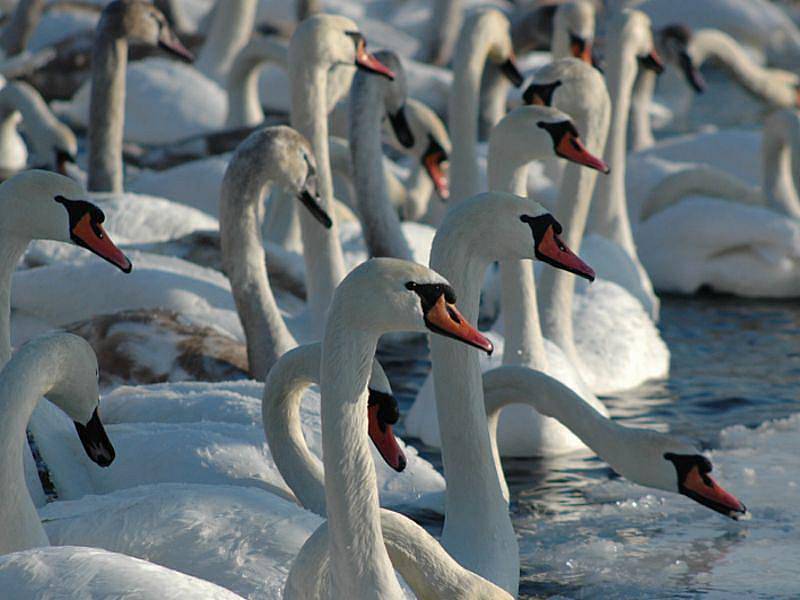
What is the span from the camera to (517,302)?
7.54m

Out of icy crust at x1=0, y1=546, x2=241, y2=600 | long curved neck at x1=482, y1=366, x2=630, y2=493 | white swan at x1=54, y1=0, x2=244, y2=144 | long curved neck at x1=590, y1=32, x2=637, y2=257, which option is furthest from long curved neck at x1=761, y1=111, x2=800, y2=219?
icy crust at x1=0, y1=546, x2=241, y2=600

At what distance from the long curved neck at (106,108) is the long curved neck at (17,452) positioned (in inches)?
234

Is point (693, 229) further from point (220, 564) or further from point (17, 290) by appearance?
point (220, 564)

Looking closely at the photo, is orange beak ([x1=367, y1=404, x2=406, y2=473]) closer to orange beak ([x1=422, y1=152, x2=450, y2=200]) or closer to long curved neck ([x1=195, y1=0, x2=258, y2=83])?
orange beak ([x1=422, y1=152, x2=450, y2=200])

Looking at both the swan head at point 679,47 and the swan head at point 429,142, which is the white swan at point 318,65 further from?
the swan head at point 679,47

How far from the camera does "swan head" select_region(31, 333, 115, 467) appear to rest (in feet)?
16.1

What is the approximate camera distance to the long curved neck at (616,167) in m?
10.6

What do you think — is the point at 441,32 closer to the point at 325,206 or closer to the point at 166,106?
the point at 166,106

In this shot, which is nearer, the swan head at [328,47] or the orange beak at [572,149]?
the orange beak at [572,149]

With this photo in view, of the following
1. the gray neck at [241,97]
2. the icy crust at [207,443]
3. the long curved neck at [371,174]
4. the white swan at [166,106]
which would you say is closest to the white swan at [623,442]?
the icy crust at [207,443]

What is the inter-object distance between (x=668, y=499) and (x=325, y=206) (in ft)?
6.50

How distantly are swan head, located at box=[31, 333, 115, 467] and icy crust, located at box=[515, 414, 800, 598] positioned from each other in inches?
58.4

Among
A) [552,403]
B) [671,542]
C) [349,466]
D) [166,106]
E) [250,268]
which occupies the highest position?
[349,466]

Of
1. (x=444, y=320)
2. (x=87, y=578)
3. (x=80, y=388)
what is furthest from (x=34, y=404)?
(x=444, y=320)
